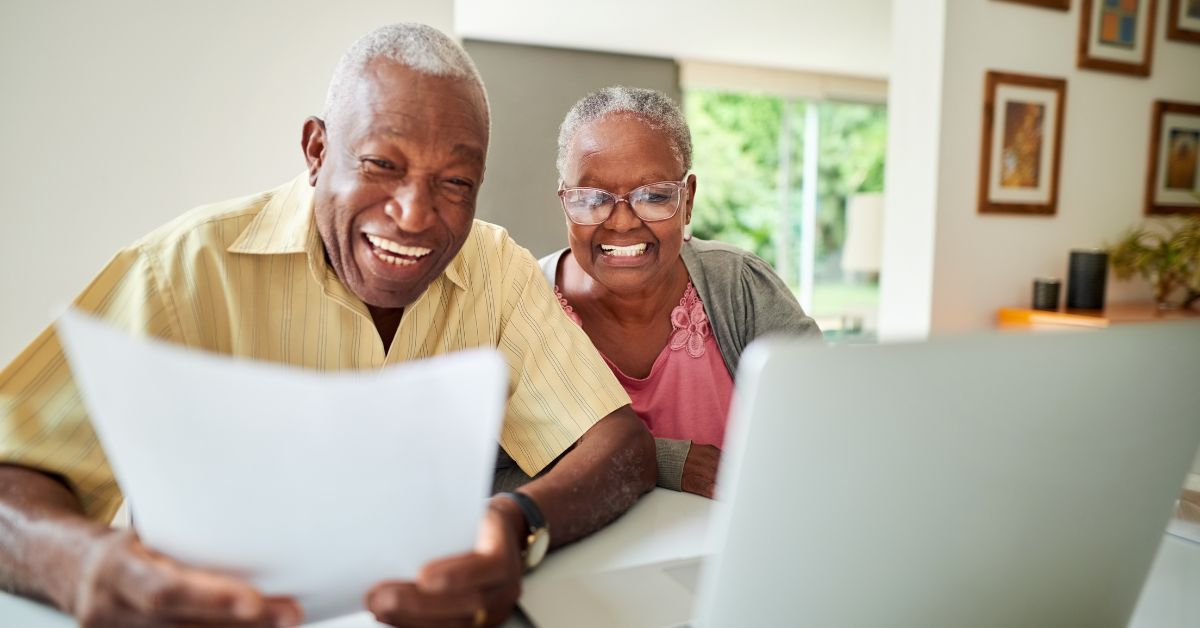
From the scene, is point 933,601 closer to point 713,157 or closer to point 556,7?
point 556,7

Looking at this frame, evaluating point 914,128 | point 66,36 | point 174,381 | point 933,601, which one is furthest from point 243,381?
point 914,128

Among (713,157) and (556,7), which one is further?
(713,157)

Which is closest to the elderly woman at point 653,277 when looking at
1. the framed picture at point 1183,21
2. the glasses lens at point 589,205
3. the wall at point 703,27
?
the glasses lens at point 589,205

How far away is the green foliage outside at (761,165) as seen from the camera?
25.7 ft

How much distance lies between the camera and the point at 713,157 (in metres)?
8.12

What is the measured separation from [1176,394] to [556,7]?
15.2 ft

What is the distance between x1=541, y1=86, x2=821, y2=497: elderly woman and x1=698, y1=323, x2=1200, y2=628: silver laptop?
90 cm

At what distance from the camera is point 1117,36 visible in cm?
338

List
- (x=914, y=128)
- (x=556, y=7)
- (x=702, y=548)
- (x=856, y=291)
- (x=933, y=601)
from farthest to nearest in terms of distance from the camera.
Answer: (x=856, y=291) → (x=556, y=7) → (x=914, y=128) → (x=702, y=548) → (x=933, y=601)

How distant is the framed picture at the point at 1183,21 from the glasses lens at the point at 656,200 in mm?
3275

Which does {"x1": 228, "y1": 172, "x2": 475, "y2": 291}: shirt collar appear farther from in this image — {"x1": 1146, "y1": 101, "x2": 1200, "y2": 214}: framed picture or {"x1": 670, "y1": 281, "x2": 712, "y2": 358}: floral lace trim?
{"x1": 1146, "y1": 101, "x2": 1200, "y2": 214}: framed picture

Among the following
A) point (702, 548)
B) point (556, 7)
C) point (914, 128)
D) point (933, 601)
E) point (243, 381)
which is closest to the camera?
point (243, 381)

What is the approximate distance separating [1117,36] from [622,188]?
3.08 metres

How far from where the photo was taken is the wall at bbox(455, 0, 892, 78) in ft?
15.6
